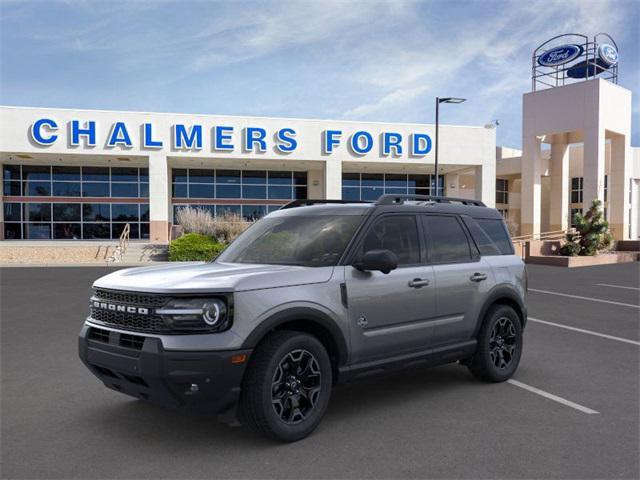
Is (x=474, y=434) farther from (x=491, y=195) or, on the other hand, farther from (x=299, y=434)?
(x=491, y=195)

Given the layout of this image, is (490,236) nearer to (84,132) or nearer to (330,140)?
(330,140)

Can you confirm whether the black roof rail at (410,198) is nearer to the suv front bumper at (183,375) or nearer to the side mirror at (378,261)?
the side mirror at (378,261)

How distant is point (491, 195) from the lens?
3675 cm

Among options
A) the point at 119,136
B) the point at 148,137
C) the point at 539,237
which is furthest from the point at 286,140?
the point at 539,237

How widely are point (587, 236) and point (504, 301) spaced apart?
890 inches

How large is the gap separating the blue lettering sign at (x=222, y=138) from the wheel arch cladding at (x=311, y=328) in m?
28.9

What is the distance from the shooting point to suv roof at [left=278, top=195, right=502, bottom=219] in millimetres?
5312

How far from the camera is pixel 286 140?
33312 mm

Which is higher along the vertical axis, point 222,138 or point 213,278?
point 222,138

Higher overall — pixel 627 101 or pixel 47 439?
pixel 627 101

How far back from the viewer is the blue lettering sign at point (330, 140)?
3391 cm

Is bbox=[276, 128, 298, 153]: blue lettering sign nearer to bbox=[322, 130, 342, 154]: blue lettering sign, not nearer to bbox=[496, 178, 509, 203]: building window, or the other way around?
bbox=[322, 130, 342, 154]: blue lettering sign

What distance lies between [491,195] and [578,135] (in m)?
7.48

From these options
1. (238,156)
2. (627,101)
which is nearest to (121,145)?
(238,156)
